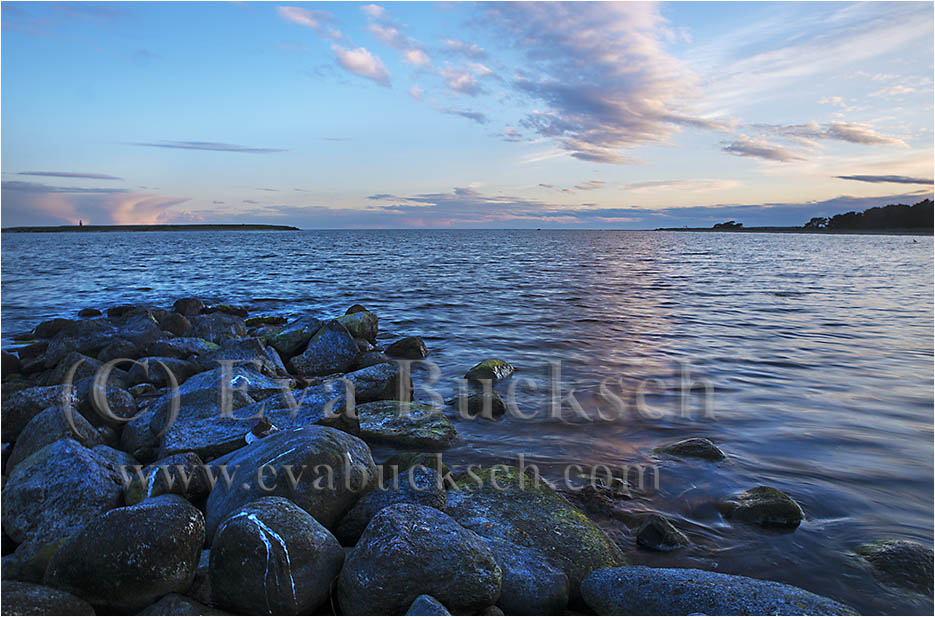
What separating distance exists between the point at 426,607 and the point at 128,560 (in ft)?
6.47

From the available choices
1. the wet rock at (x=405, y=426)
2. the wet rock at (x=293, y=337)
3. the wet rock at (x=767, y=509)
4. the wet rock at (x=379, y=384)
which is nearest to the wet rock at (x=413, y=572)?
the wet rock at (x=767, y=509)

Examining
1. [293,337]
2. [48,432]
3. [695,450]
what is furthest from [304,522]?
[293,337]

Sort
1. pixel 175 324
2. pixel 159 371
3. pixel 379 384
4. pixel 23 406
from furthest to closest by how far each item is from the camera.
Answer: pixel 175 324 < pixel 159 371 < pixel 379 384 < pixel 23 406

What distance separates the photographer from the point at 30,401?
21.7 ft

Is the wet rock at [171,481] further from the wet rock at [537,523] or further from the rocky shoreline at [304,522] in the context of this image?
the wet rock at [537,523]

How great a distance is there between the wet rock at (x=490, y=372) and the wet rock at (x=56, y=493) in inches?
254

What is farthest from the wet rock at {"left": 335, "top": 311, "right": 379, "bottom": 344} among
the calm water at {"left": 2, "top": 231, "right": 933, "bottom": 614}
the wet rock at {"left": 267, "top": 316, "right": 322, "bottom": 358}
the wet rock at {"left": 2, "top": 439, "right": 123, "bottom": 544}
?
the wet rock at {"left": 2, "top": 439, "right": 123, "bottom": 544}

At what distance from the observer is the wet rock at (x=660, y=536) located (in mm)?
4816

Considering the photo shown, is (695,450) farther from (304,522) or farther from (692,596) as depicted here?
(304,522)

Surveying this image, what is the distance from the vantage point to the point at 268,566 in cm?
348

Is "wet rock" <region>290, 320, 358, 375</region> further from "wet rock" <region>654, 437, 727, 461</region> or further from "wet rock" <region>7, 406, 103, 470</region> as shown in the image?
"wet rock" <region>654, 437, 727, 461</region>

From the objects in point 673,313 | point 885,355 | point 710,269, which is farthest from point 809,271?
point 885,355

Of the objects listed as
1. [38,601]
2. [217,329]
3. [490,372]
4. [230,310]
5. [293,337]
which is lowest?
[230,310]

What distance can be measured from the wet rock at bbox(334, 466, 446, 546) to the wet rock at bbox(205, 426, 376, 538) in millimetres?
109
